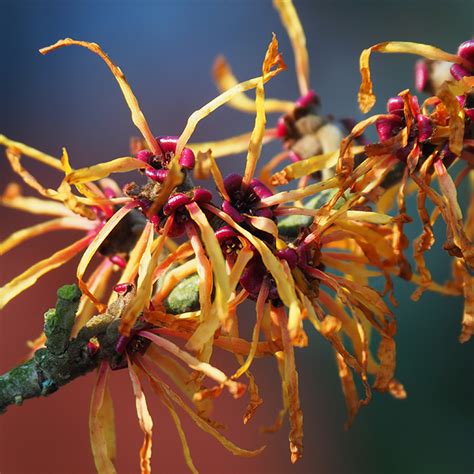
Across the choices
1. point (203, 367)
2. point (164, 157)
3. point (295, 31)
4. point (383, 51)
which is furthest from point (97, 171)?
point (295, 31)

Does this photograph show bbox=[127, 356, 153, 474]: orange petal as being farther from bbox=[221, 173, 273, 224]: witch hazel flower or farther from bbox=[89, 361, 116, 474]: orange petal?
bbox=[221, 173, 273, 224]: witch hazel flower

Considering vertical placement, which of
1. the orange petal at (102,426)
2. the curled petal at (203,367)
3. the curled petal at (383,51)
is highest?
the curled petal at (383,51)

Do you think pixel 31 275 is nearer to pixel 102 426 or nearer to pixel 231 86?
pixel 102 426

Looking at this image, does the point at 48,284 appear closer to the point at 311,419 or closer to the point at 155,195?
the point at 311,419

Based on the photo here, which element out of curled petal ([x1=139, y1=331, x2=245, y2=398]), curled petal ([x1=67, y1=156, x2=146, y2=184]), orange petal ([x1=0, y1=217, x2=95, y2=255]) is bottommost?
curled petal ([x1=139, y1=331, x2=245, y2=398])

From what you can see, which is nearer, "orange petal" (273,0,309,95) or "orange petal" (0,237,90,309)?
"orange petal" (0,237,90,309)

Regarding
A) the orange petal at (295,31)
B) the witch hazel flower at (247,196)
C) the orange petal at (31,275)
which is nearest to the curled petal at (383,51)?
the witch hazel flower at (247,196)

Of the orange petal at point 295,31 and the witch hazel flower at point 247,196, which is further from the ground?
the orange petal at point 295,31

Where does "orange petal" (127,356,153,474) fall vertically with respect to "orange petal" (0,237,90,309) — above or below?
below

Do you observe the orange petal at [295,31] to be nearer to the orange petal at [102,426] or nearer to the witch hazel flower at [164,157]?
the witch hazel flower at [164,157]

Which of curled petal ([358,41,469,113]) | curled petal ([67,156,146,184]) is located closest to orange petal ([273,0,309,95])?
curled petal ([358,41,469,113])

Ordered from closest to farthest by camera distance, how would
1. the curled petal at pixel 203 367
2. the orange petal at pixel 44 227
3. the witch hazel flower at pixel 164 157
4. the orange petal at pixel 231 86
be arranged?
the curled petal at pixel 203 367
the witch hazel flower at pixel 164 157
the orange petal at pixel 44 227
the orange petal at pixel 231 86
